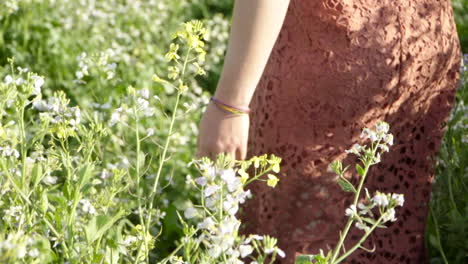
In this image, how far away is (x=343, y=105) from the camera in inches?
85.3

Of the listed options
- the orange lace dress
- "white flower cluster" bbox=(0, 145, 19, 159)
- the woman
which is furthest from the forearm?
"white flower cluster" bbox=(0, 145, 19, 159)

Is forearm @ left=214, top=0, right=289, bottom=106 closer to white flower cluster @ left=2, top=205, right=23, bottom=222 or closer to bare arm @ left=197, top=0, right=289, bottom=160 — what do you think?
bare arm @ left=197, top=0, right=289, bottom=160

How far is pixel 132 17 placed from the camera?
444cm

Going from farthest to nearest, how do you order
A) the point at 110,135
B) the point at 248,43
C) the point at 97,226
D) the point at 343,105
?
the point at 110,135 → the point at 343,105 → the point at 248,43 → the point at 97,226

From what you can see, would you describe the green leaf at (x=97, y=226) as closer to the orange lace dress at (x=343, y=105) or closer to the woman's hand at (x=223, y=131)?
the woman's hand at (x=223, y=131)

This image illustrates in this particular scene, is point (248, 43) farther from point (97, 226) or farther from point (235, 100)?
point (97, 226)

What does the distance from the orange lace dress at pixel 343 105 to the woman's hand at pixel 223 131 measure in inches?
13.3

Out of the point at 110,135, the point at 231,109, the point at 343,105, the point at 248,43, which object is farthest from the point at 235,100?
the point at 110,135

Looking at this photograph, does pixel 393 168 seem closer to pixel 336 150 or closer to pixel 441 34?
pixel 336 150

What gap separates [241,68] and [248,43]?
60 millimetres

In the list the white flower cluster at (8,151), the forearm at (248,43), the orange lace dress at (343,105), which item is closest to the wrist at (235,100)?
the forearm at (248,43)

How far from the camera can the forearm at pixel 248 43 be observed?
178 centimetres

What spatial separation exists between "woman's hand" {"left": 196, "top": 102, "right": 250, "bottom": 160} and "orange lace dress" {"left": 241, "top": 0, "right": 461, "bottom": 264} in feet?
1.11

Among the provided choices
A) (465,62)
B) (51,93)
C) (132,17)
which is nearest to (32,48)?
(51,93)
